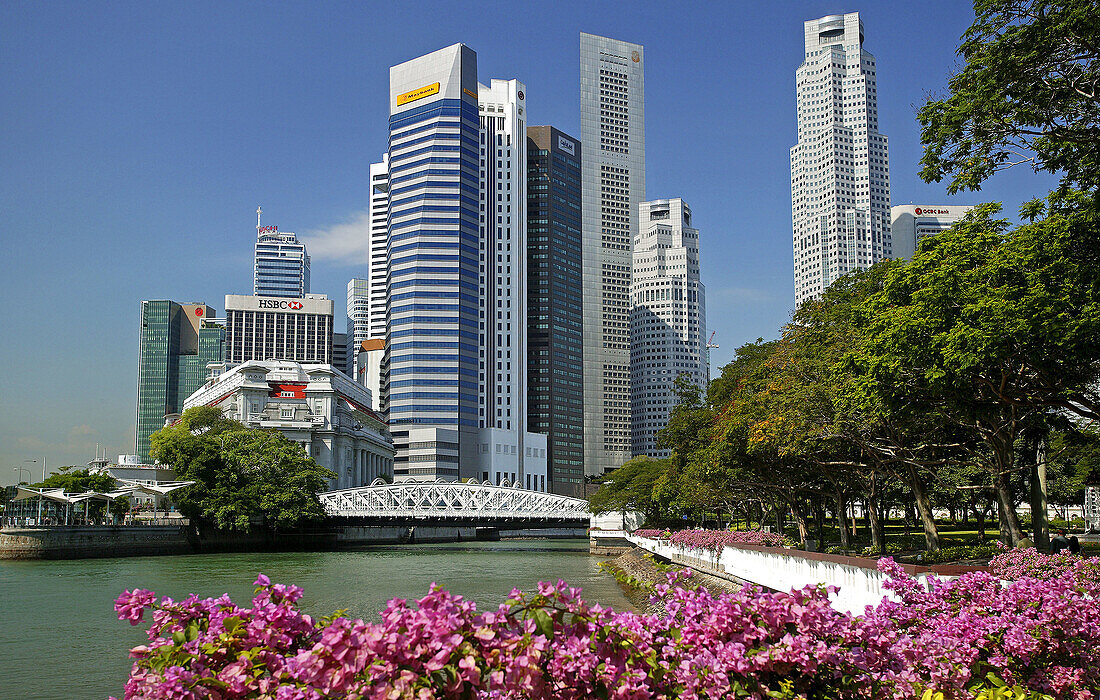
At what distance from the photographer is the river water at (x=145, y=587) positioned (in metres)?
26.2

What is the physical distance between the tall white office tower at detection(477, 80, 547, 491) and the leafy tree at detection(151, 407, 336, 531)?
301 feet

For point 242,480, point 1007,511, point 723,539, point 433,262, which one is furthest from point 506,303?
point 1007,511

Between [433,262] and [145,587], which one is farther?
[433,262]

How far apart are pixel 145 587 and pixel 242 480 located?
41443 mm

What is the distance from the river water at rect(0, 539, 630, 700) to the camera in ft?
86.0

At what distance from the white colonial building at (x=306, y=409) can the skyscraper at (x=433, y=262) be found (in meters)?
13.7

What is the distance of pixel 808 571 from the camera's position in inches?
1051

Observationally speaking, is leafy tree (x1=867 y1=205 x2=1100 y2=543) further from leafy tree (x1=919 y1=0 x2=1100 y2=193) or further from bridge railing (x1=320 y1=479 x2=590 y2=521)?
bridge railing (x1=320 y1=479 x2=590 y2=521)

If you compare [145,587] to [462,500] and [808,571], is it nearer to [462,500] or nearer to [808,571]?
[808,571]

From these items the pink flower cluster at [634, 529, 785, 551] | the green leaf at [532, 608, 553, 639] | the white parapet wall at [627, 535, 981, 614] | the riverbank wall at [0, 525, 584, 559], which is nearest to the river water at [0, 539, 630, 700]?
the riverbank wall at [0, 525, 584, 559]

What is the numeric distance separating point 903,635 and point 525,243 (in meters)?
186

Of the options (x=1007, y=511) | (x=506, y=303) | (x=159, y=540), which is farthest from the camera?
(x=506, y=303)

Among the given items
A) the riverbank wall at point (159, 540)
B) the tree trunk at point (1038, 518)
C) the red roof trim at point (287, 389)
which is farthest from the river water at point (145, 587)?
the red roof trim at point (287, 389)

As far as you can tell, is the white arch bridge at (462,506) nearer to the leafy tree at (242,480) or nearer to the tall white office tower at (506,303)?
the leafy tree at (242,480)
